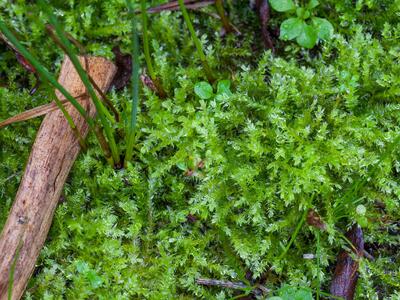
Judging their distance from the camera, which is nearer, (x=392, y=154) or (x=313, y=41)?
(x=392, y=154)

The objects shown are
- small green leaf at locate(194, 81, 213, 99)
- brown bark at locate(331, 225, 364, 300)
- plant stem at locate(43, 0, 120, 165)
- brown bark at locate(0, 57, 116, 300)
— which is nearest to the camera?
plant stem at locate(43, 0, 120, 165)

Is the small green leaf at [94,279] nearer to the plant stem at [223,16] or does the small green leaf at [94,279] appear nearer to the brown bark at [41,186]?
the brown bark at [41,186]

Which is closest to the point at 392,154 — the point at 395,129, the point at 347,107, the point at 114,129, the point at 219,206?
the point at 395,129

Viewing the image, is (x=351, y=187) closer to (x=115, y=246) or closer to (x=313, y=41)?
(x=313, y=41)

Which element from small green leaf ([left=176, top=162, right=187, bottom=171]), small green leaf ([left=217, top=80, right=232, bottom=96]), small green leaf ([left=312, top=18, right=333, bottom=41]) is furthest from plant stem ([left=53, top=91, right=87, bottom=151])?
small green leaf ([left=312, top=18, right=333, bottom=41])

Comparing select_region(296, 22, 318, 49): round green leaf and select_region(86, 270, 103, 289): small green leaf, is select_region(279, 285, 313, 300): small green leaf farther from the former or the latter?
select_region(296, 22, 318, 49): round green leaf

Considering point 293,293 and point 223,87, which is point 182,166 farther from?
point 293,293
